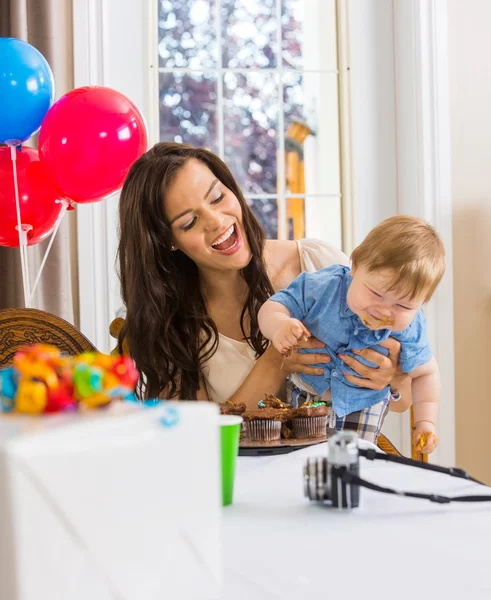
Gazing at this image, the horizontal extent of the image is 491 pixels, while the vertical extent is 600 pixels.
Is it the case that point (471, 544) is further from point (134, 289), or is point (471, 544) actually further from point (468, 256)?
point (468, 256)

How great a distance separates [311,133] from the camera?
317cm

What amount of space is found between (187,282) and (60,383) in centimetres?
162

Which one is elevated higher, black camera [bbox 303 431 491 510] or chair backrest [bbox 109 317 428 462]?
black camera [bbox 303 431 491 510]

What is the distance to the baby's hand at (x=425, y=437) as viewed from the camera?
5.01ft

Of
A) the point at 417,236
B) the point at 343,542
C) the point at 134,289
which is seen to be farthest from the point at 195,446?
the point at 134,289

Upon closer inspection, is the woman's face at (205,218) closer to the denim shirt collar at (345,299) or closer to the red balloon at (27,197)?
the denim shirt collar at (345,299)

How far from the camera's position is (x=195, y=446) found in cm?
63

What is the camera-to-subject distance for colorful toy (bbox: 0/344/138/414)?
2.03 ft

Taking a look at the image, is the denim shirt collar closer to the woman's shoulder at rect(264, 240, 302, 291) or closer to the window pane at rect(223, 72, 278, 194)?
the woman's shoulder at rect(264, 240, 302, 291)

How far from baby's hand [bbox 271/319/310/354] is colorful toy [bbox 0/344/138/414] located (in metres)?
0.89

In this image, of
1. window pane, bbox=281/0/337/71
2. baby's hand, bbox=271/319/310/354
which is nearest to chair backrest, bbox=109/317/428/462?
baby's hand, bbox=271/319/310/354

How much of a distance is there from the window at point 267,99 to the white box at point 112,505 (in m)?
2.53

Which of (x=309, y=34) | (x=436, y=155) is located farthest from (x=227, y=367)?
(x=309, y=34)

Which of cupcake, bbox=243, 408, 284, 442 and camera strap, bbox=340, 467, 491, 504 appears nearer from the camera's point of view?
camera strap, bbox=340, 467, 491, 504
